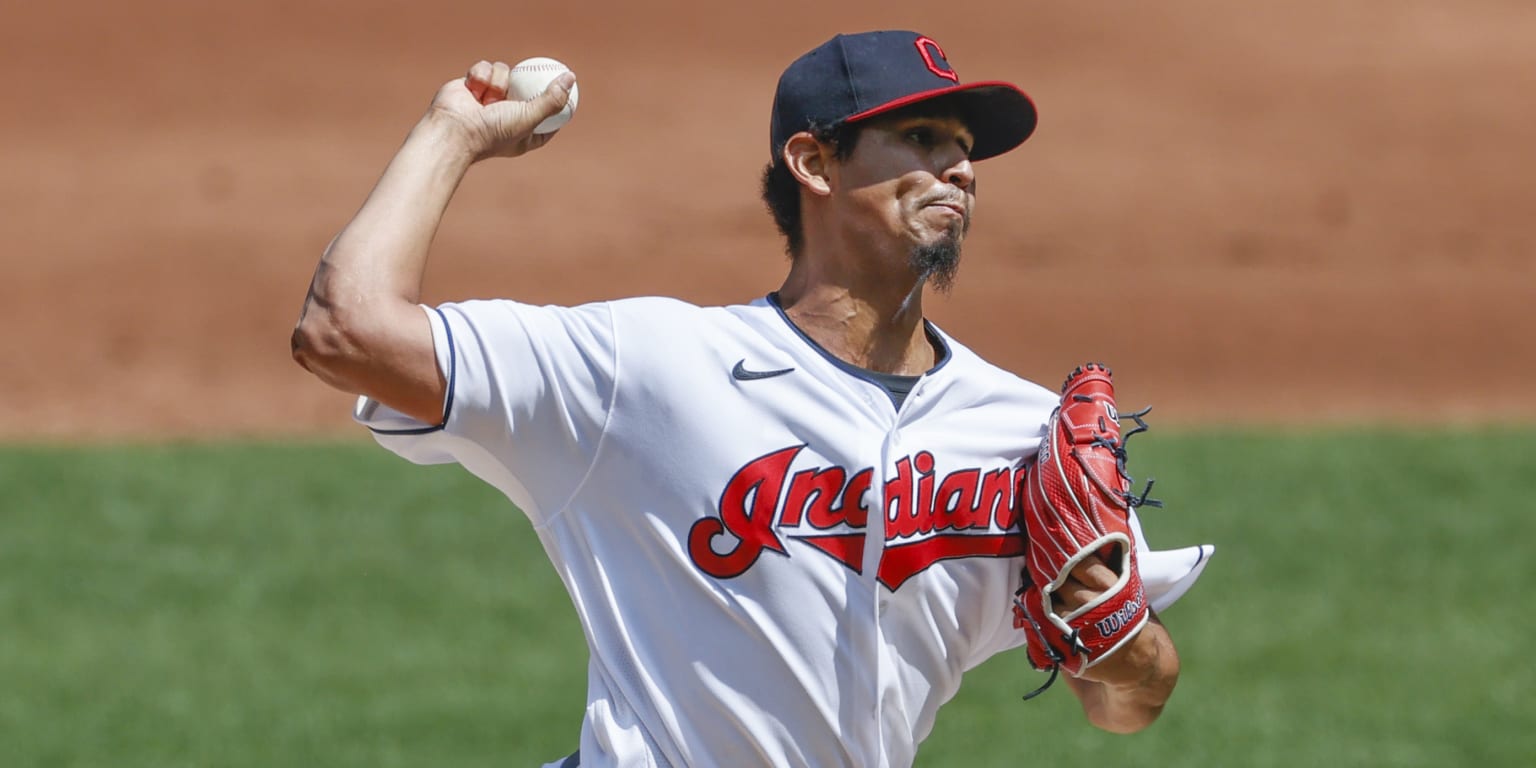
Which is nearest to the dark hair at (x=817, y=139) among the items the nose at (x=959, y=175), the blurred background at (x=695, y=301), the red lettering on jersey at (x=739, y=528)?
the nose at (x=959, y=175)

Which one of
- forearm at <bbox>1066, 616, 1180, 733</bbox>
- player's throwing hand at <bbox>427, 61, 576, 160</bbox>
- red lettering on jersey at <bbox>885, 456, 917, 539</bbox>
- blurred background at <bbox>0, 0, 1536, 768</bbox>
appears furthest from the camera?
blurred background at <bbox>0, 0, 1536, 768</bbox>

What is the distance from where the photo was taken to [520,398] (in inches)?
120

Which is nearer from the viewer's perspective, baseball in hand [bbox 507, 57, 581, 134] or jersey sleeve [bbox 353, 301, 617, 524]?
jersey sleeve [bbox 353, 301, 617, 524]

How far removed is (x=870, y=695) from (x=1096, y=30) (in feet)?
50.4

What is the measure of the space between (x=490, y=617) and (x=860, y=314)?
19.7 feet

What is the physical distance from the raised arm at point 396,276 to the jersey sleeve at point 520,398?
46 millimetres

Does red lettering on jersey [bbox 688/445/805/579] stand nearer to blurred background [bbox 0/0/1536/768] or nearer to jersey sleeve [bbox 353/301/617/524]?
jersey sleeve [bbox 353/301/617/524]

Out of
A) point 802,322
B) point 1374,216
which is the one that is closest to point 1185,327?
point 1374,216

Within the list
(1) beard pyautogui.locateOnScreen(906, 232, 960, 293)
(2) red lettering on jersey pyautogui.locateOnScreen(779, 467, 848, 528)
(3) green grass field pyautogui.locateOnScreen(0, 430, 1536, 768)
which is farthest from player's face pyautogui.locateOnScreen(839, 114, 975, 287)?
(3) green grass field pyautogui.locateOnScreen(0, 430, 1536, 768)

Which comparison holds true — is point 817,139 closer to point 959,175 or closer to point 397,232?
point 959,175

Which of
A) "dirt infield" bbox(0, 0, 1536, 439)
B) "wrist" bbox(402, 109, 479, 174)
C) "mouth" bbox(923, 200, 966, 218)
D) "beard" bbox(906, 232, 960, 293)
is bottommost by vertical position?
"dirt infield" bbox(0, 0, 1536, 439)

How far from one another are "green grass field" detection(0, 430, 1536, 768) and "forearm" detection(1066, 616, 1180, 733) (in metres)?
4.16

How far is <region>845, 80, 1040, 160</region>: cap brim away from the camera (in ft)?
10.9

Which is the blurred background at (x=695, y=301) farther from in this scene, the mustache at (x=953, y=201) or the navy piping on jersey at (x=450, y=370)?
the navy piping on jersey at (x=450, y=370)
